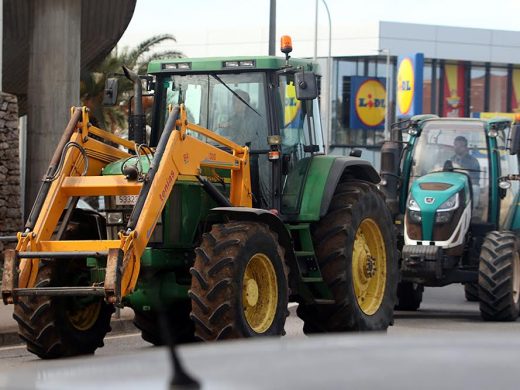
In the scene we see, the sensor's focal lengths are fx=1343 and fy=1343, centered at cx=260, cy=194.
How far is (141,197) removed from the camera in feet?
32.9

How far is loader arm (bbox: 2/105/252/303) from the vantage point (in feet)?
32.5

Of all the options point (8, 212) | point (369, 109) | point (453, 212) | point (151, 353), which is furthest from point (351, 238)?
point (369, 109)

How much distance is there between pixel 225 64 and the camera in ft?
39.1

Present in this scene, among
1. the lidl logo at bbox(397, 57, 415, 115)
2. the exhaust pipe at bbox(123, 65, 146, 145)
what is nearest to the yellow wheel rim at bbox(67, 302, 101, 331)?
the exhaust pipe at bbox(123, 65, 146, 145)

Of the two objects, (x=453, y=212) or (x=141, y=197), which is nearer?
(x=141, y=197)

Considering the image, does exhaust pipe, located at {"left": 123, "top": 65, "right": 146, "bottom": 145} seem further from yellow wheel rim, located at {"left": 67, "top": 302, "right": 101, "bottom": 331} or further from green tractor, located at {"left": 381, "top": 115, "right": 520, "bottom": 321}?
green tractor, located at {"left": 381, "top": 115, "right": 520, "bottom": 321}

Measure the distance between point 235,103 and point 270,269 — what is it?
6.38ft

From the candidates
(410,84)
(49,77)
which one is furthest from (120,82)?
(410,84)

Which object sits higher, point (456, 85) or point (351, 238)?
point (456, 85)

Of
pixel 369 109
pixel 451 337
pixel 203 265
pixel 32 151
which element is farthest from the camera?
pixel 369 109

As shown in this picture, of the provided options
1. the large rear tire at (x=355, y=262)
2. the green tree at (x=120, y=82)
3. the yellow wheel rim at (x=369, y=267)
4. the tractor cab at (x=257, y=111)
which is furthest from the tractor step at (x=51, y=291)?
the green tree at (x=120, y=82)

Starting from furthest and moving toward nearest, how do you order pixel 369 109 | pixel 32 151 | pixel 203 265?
pixel 369 109 → pixel 32 151 → pixel 203 265

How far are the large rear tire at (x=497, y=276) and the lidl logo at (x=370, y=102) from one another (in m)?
60.1

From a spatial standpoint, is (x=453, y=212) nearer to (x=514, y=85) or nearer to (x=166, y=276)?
(x=166, y=276)
